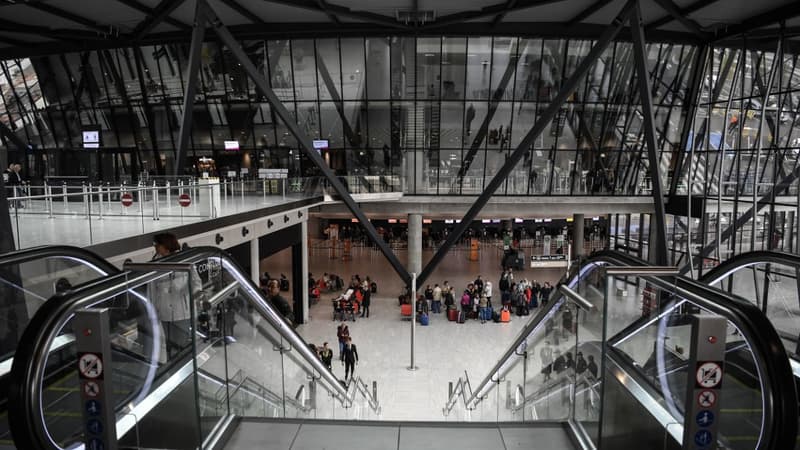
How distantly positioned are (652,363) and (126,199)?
12.7m

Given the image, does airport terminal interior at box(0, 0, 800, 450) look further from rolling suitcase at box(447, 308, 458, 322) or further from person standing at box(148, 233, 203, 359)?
rolling suitcase at box(447, 308, 458, 322)

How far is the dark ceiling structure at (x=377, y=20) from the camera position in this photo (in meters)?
20.9

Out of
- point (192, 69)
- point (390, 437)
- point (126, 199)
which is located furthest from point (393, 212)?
point (390, 437)

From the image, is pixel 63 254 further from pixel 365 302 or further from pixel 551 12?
pixel 551 12

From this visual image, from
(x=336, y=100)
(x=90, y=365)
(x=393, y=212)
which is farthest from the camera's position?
(x=393, y=212)

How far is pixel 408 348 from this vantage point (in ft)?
65.7

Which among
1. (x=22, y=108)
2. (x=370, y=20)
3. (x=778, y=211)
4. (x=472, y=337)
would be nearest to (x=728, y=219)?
(x=778, y=211)

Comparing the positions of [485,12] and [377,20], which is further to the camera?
[377,20]

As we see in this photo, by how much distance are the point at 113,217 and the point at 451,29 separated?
17.9 m

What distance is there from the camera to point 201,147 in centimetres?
2980

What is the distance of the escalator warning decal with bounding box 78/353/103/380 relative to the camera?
9.84 feet

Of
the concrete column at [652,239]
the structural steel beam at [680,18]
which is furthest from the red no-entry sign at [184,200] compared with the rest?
the concrete column at [652,239]

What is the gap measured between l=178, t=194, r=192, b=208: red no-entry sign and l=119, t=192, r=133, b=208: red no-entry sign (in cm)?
124

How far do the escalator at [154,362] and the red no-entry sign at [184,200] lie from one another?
28.7 ft
